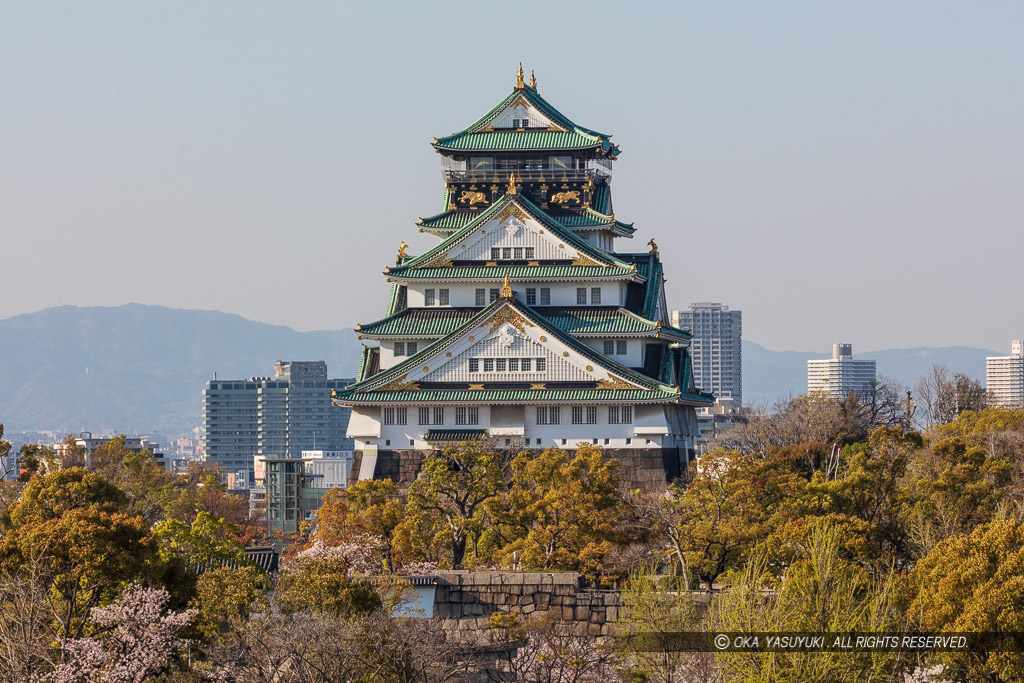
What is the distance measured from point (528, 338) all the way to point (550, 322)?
1.59 metres

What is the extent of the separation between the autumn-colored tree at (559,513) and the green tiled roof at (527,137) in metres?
27.7

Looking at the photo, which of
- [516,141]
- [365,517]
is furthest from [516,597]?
[516,141]

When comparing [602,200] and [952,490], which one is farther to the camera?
[602,200]

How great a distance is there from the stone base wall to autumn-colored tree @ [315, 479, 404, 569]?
1274cm

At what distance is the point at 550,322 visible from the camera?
79.3 meters

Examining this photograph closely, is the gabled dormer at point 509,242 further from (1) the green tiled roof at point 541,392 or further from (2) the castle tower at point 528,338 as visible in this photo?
(1) the green tiled roof at point 541,392

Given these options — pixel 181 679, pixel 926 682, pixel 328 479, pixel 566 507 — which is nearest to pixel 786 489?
pixel 566 507

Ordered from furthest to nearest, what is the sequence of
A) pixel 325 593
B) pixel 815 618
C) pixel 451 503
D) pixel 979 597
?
pixel 451 503, pixel 325 593, pixel 979 597, pixel 815 618

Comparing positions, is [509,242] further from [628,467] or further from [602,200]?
[628,467]

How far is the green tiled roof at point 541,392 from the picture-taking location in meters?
77.0

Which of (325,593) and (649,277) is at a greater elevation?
(649,277)

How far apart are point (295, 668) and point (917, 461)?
29.4 metres

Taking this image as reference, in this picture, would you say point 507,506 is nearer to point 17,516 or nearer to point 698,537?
point 698,537

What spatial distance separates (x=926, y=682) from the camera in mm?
38375
